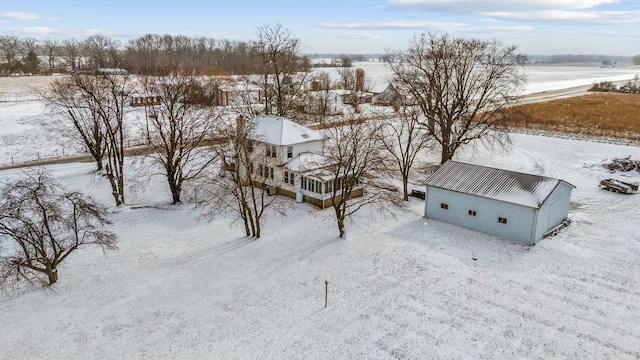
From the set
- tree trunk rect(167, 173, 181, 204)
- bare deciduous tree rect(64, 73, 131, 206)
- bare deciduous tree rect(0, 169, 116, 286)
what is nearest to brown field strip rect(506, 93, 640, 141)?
tree trunk rect(167, 173, 181, 204)

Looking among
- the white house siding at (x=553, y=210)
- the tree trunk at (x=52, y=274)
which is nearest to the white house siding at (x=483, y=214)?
the white house siding at (x=553, y=210)

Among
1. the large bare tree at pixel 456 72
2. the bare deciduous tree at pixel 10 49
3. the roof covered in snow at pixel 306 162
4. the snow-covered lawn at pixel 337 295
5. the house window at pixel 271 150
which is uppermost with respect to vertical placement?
the bare deciduous tree at pixel 10 49

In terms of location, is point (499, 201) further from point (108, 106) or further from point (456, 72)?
point (108, 106)

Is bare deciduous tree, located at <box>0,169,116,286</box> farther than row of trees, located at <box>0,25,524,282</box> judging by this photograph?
No

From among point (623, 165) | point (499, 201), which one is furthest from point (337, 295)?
point (623, 165)

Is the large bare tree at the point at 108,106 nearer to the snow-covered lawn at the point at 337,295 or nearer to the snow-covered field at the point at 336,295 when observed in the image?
the snow-covered field at the point at 336,295

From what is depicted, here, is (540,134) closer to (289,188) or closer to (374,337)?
(289,188)

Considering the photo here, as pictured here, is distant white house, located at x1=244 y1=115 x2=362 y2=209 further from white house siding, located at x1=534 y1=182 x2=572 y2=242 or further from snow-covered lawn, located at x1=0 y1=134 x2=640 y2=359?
white house siding, located at x1=534 y1=182 x2=572 y2=242

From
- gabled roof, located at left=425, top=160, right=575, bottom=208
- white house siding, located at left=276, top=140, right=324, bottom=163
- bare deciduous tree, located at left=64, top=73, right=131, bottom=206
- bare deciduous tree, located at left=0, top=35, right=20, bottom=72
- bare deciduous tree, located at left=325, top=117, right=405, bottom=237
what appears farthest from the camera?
bare deciduous tree, located at left=0, top=35, right=20, bottom=72
